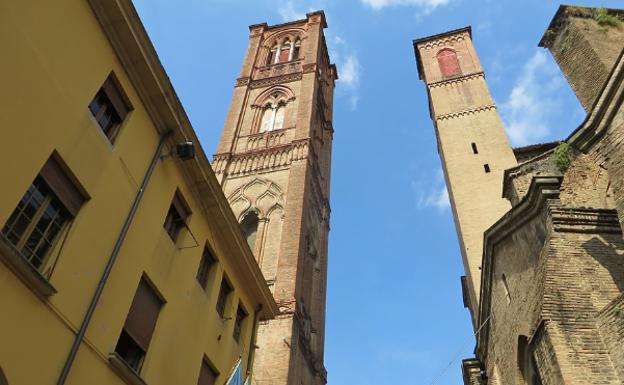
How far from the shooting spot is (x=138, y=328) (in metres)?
8.03

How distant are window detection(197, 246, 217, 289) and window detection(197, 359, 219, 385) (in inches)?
61.9

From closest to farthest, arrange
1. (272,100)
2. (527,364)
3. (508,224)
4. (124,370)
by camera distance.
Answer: (124,370), (527,364), (508,224), (272,100)

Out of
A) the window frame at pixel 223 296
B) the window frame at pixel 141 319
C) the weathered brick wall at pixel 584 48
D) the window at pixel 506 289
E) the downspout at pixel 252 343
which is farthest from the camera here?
the downspout at pixel 252 343

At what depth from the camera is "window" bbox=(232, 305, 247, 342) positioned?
1207 cm

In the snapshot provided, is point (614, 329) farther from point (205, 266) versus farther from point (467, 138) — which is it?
point (467, 138)

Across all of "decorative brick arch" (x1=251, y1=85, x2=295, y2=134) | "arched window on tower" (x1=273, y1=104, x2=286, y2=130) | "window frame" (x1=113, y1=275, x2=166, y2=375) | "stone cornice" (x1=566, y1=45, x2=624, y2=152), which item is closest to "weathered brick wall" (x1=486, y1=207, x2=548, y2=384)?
"stone cornice" (x1=566, y1=45, x2=624, y2=152)

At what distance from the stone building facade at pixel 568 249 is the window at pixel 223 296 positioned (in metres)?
6.27

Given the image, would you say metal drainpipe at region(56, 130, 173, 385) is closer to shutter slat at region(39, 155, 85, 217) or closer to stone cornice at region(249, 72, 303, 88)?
shutter slat at region(39, 155, 85, 217)

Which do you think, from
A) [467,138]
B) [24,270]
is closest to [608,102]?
[24,270]

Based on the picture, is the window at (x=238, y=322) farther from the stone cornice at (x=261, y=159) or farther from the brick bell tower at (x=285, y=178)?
the stone cornice at (x=261, y=159)

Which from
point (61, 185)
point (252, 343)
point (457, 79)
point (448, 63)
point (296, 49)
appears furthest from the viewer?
point (296, 49)

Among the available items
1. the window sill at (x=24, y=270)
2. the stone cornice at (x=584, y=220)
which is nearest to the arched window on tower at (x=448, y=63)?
the stone cornice at (x=584, y=220)

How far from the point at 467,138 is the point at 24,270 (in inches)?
780

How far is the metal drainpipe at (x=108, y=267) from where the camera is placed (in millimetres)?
6292
